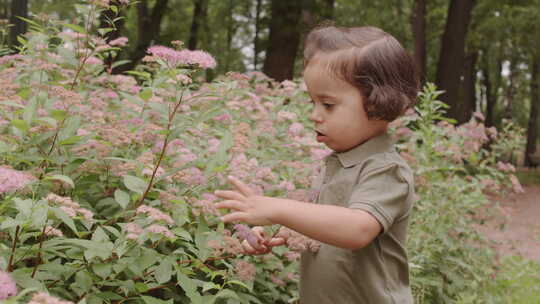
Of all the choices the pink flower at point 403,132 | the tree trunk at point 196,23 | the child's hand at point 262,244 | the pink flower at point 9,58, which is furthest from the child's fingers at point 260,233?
the tree trunk at point 196,23

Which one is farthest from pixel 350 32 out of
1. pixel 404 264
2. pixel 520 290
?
pixel 520 290

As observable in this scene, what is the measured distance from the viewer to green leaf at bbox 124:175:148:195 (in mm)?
2046

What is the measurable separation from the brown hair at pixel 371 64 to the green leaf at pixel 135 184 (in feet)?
2.36

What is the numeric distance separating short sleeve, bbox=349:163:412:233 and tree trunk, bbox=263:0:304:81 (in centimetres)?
933

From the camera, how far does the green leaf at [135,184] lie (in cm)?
205

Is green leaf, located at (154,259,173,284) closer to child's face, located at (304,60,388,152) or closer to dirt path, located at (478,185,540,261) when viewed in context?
child's face, located at (304,60,388,152)

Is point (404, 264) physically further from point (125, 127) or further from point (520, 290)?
point (520, 290)

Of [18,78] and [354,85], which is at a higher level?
[354,85]

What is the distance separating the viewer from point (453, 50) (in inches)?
498

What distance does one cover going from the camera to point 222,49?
2262cm

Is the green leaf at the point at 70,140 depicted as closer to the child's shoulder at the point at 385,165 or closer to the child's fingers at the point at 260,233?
the child's fingers at the point at 260,233

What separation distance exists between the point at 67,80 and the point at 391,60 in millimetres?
2042

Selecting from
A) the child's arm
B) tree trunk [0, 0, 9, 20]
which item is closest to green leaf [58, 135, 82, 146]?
the child's arm

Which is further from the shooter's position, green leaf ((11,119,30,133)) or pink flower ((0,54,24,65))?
pink flower ((0,54,24,65))
